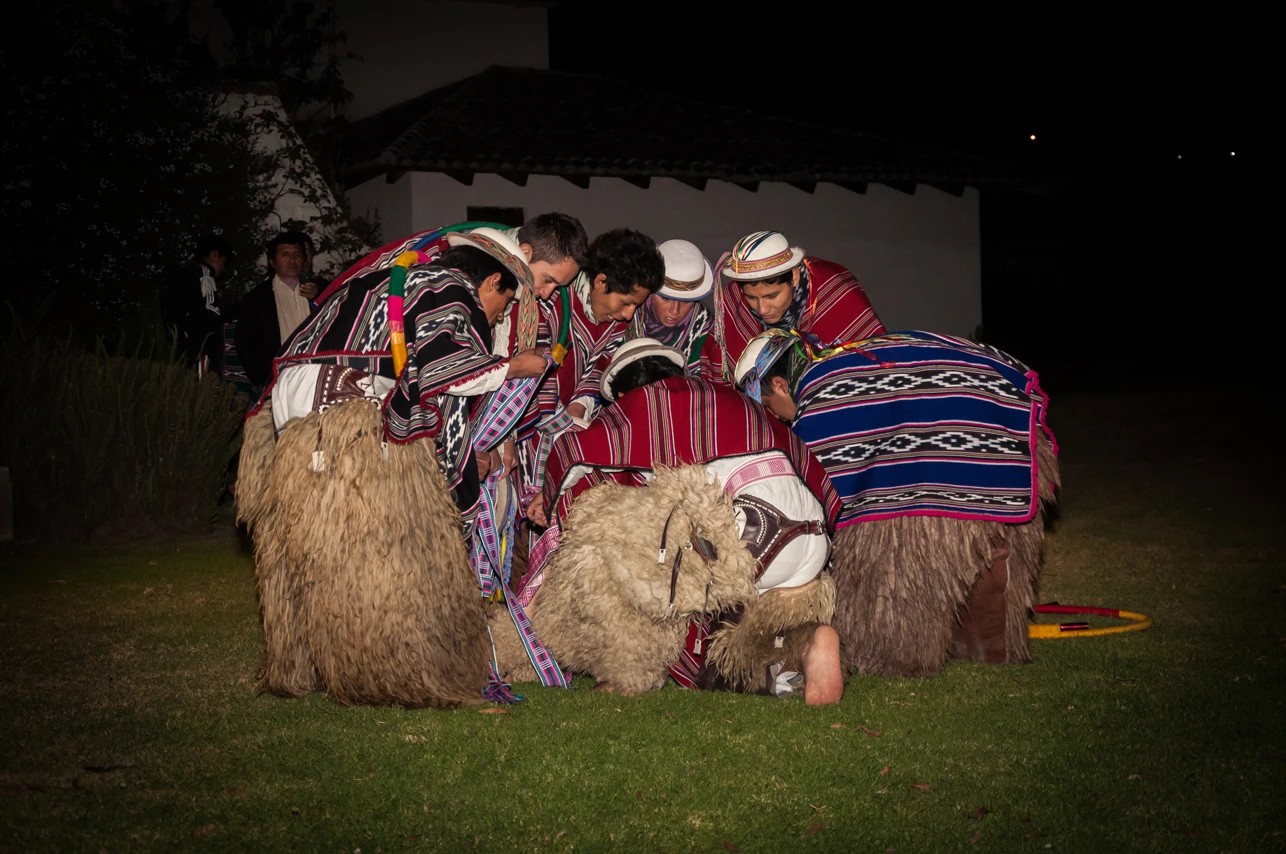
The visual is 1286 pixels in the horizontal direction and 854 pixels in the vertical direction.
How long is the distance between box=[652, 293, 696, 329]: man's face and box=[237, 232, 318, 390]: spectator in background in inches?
136

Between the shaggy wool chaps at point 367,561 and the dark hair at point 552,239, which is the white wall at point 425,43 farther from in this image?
the shaggy wool chaps at point 367,561

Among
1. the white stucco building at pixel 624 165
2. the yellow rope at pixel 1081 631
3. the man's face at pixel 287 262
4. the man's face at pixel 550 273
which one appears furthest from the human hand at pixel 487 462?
the white stucco building at pixel 624 165

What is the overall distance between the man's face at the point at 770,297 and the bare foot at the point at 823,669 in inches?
69.5

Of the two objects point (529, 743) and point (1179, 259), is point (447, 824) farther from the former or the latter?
point (1179, 259)

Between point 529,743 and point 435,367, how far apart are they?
4.27 feet

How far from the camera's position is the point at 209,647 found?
530 cm

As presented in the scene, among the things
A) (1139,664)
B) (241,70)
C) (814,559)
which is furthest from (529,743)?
(241,70)

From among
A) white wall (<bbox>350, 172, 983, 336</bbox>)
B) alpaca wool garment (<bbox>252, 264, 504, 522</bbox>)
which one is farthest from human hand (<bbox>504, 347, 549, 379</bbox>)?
white wall (<bbox>350, 172, 983, 336</bbox>)

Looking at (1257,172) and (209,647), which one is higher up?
(1257,172)

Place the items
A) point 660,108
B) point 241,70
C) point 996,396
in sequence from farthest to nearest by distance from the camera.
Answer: point 660,108 < point 241,70 < point 996,396

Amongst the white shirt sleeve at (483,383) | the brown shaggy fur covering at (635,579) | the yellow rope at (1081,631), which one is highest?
the white shirt sleeve at (483,383)

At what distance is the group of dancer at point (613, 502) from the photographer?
13.5 ft

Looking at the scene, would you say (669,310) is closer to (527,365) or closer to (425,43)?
(527,365)

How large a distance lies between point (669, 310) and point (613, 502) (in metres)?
1.88
